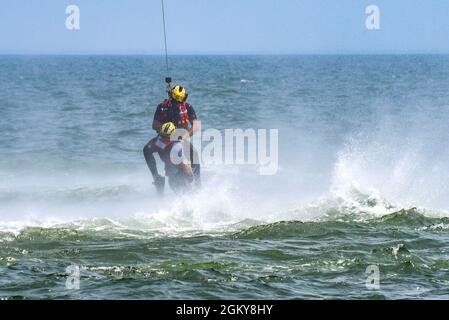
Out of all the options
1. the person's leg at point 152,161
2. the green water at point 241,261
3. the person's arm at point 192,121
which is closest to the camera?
the green water at point 241,261

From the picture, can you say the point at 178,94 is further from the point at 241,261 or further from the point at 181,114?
the point at 241,261

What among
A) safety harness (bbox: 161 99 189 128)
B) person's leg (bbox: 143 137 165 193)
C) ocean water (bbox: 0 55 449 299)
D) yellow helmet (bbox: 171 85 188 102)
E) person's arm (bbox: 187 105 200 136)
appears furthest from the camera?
person's leg (bbox: 143 137 165 193)

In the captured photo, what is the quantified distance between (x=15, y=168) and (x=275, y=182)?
7.46 m

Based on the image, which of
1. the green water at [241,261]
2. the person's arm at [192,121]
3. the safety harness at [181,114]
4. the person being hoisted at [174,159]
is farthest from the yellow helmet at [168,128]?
the green water at [241,261]

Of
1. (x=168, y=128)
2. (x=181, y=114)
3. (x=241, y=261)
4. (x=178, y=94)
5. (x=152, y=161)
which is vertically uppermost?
(x=178, y=94)

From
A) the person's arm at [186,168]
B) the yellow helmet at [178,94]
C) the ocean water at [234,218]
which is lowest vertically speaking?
the ocean water at [234,218]

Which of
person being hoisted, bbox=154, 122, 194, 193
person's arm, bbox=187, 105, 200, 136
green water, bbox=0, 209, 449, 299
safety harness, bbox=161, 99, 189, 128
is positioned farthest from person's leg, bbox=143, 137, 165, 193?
green water, bbox=0, 209, 449, 299

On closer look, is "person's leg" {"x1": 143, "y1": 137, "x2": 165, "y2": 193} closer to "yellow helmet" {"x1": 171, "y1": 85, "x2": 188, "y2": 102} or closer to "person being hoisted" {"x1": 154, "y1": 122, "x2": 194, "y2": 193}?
"person being hoisted" {"x1": 154, "y1": 122, "x2": 194, "y2": 193}

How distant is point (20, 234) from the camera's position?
46.9 ft

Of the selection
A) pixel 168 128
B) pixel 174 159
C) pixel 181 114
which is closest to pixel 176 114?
pixel 181 114

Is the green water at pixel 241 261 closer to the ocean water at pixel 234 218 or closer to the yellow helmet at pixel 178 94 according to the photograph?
the ocean water at pixel 234 218
